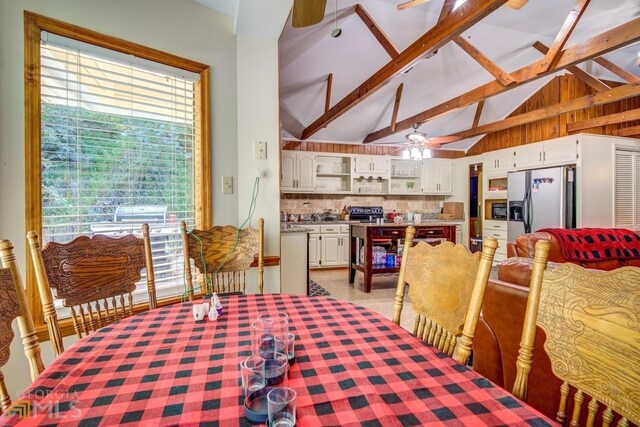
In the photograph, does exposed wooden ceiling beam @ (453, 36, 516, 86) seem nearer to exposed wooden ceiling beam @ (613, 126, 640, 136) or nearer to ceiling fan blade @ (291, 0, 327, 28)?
exposed wooden ceiling beam @ (613, 126, 640, 136)

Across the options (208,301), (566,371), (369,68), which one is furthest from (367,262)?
(566,371)

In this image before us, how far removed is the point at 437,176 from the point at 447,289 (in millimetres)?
6104

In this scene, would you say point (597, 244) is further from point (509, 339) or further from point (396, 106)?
point (396, 106)

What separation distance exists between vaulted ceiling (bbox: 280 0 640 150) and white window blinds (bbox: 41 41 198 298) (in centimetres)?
177

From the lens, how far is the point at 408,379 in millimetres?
760

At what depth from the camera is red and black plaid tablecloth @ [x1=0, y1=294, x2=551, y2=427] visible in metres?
0.62

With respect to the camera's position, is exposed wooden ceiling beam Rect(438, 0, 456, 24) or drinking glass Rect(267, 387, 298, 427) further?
exposed wooden ceiling beam Rect(438, 0, 456, 24)

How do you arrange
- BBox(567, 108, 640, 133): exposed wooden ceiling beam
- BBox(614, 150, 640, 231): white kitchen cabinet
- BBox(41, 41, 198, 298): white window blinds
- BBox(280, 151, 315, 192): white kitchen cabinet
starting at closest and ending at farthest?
BBox(41, 41, 198, 298): white window blinds < BBox(567, 108, 640, 133): exposed wooden ceiling beam < BBox(614, 150, 640, 231): white kitchen cabinet < BBox(280, 151, 315, 192): white kitchen cabinet

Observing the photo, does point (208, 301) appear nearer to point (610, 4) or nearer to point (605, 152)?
point (610, 4)

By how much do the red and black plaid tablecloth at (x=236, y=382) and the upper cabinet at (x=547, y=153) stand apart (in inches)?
203

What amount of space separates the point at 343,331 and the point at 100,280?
107 centimetres

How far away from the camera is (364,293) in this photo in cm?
411

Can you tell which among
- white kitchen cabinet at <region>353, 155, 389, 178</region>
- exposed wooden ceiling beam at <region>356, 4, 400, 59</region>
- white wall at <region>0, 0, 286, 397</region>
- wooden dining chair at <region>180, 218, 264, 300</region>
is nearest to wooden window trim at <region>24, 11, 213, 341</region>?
white wall at <region>0, 0, 286, 397</region>

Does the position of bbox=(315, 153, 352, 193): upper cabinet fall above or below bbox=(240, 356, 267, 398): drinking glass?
above
